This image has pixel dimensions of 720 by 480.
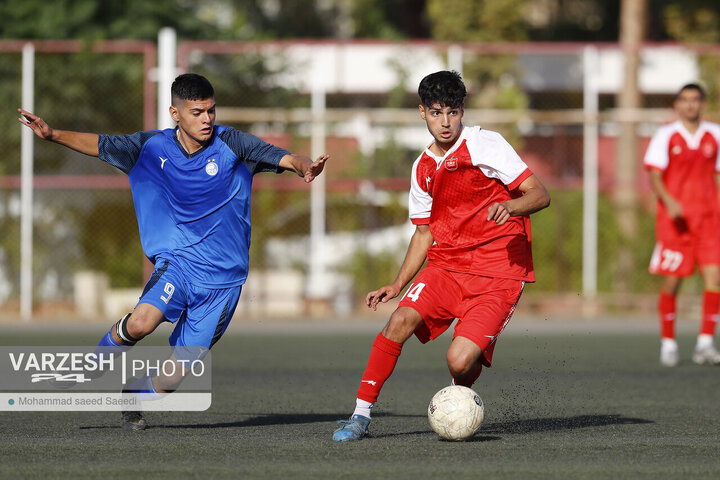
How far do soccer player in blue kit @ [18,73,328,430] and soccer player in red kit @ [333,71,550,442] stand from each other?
78 cm

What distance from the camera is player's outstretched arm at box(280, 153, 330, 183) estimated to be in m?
6.13

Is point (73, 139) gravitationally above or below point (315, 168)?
above

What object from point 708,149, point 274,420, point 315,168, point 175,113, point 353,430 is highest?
point 708,149

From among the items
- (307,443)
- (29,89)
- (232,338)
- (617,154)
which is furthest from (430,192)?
(617,154)

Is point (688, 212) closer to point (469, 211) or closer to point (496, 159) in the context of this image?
point (469, 211)

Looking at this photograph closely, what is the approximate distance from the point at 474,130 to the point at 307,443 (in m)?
1.85

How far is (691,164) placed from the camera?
10578 millimetres

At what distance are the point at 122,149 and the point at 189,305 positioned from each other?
93 centimetres

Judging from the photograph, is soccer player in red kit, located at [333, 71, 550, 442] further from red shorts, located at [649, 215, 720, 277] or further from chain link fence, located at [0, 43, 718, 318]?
chain link fence, located at [0, 43, 718, 318]

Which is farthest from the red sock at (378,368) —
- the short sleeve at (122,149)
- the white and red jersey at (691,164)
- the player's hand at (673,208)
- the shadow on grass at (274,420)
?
the white and red jersey at (691,164)

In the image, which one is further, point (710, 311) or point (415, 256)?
point (710, 311)

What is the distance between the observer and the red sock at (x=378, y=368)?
242 inches

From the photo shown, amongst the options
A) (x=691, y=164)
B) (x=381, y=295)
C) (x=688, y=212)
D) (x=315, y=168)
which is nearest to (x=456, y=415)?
(x=381, y=295)

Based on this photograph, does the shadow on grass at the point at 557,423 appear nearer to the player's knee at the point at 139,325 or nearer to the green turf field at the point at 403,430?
the green turf field at the point at 403,430
